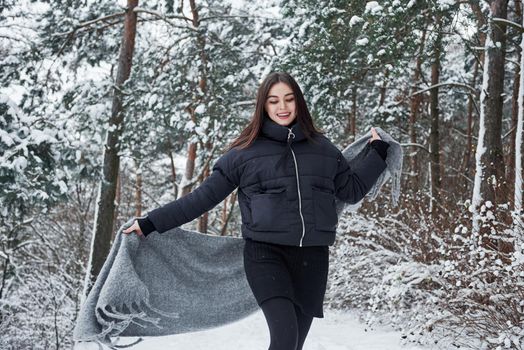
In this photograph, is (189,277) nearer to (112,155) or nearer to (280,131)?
(280,131)

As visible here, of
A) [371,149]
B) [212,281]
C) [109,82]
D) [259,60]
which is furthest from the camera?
[259,60]

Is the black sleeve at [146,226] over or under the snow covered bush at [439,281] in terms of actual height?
over

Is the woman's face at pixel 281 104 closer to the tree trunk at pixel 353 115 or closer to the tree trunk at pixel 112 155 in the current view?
the tree trunk at pixel 353 115

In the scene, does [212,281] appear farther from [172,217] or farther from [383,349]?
[383,349]

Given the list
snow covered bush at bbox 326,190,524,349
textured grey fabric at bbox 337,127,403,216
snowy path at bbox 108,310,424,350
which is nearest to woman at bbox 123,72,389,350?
textured grey fabric at bbox 337,127,403,216

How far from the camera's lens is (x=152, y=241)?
3.75 m

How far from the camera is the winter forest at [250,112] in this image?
518 centimetres

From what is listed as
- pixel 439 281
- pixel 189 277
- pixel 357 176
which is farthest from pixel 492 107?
pixel 189 277

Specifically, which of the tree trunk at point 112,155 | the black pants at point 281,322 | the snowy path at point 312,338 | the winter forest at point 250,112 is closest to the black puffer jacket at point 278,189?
the black pants at point 281,322

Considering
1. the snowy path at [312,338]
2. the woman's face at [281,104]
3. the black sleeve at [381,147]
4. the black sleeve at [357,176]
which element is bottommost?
the snowy path at [312,338]

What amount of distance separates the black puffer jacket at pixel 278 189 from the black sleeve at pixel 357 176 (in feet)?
0.04

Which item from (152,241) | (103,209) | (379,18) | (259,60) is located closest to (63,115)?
(103,209)

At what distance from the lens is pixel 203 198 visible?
3205 mm

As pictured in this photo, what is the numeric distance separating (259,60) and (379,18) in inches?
215
